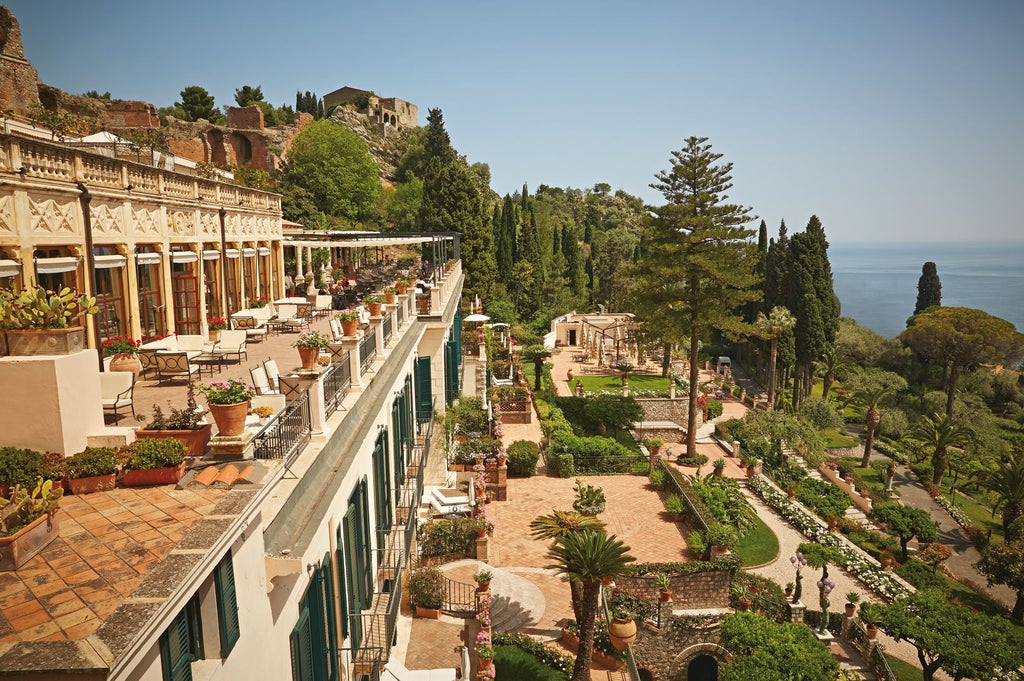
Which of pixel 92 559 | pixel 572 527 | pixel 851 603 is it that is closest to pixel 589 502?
pixel 572 527

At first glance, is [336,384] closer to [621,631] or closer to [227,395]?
[227,395]

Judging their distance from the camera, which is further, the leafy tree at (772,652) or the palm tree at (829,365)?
the palm tree at (829,365)

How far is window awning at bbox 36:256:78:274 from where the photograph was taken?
8.52 metres

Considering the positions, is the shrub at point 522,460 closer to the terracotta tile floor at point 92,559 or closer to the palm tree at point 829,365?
the terracotta tile floor at point 92,559

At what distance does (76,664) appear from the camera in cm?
263

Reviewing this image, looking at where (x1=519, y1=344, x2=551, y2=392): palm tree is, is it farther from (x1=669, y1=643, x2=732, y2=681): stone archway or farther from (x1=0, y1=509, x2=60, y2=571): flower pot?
(x1=0, y1=509, x2=60, y2=571): flower pot

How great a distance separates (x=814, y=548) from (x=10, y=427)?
846 inches

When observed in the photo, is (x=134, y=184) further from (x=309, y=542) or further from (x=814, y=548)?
(x=814, y=548)

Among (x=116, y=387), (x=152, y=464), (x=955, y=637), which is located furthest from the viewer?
(x=955, y=637)

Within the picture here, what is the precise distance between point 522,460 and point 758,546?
28.3ft

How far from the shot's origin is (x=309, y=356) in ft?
25.7

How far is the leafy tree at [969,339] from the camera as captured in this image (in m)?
49.7

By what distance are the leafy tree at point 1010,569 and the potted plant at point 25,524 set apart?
2817cm

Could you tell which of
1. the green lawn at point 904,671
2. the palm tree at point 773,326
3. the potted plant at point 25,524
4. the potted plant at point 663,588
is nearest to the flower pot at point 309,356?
the potted plant at point 25,524
